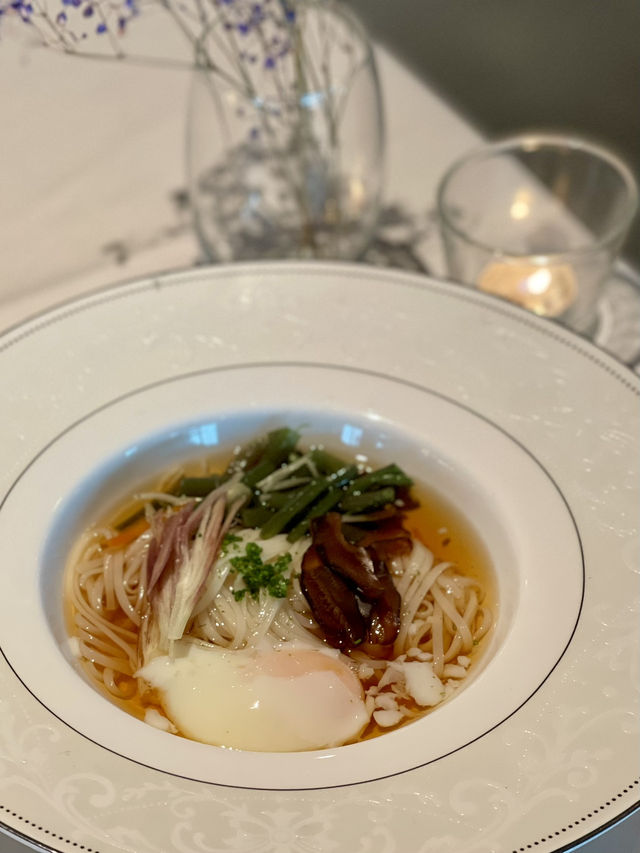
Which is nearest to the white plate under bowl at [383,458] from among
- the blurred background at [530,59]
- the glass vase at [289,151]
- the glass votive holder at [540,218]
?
the glass votive holder at [540,218]

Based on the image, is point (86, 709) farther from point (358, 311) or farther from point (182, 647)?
point (358, 311)

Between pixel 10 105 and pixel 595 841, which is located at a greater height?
pixel 10 105

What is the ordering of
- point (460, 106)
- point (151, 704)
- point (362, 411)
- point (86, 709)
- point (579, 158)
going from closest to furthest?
point (86, 709) < point (151, 704) < point (362, 411) < point (579, 158) < point (460, 106)

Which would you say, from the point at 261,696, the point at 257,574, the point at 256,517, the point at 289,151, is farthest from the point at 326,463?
the point at 289,151

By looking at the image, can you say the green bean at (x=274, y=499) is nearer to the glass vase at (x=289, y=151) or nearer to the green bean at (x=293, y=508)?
the green bean at (x=293, y=508)

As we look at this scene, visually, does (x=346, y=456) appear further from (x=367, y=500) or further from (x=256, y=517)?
(x=256, y=517)

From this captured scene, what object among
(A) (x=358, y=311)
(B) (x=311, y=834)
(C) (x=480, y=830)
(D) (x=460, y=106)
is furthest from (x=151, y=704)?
(D) (x=460, y=106)

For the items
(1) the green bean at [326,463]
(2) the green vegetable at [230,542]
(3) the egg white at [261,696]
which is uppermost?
(2) the green vegetable at [230,542]
